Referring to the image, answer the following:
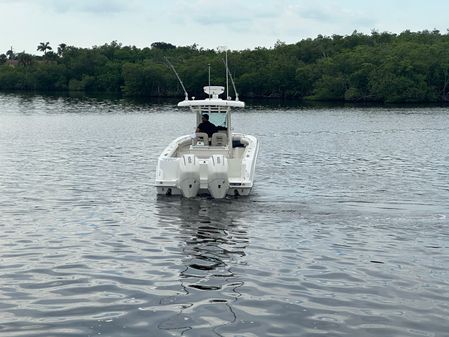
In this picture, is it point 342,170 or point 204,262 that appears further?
point 342,170

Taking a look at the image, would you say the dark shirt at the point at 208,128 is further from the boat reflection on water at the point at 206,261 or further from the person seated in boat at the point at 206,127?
the boat reflection on water at the point at 206,261

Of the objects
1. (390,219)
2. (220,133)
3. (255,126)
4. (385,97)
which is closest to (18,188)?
(220,133)

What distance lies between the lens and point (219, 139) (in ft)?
80.6

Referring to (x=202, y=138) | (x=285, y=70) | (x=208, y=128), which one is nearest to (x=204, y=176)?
(x=202, y=138)

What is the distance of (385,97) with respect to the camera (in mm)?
115312

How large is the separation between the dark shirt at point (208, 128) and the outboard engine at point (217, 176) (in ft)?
16.6

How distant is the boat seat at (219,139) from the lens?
2453cm

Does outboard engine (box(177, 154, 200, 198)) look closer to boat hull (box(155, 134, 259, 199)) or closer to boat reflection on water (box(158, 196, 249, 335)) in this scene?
boat hull (box(155, 134, 259, 199))

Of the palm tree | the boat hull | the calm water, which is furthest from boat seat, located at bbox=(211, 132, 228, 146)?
the palm tree

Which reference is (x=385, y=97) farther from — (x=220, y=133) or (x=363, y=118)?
(x=220, y=133)

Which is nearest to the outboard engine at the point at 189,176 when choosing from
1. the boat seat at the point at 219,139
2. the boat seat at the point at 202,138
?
the boat seat at the point at 202,138

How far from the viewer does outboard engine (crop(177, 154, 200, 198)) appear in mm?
19859

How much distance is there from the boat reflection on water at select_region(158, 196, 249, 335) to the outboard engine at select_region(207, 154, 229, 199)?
15.6 inches

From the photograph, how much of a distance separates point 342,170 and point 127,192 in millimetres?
11613
